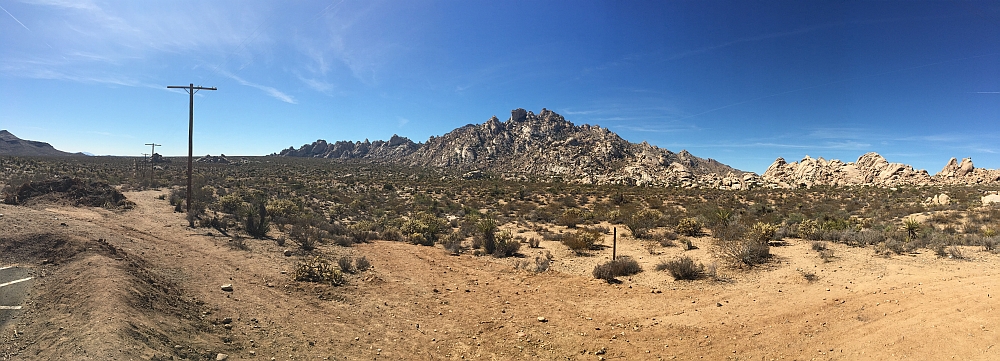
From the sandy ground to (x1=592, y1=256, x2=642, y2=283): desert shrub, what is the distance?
304 millimetres

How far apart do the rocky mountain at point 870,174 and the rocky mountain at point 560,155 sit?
760 cm

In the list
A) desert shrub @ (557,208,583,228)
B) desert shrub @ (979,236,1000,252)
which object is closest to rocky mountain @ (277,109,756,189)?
desert shrub @ (557,208,583,228)

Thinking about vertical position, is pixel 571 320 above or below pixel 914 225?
below

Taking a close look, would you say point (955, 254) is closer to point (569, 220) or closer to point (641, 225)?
point (641, 225)

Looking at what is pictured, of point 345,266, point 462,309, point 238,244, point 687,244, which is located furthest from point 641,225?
point 238,244

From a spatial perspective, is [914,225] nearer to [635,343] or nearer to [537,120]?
[635,343]

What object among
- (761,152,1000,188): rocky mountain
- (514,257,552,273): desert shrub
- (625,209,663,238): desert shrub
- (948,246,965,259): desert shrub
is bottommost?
(514,257,552,273): desert shrub

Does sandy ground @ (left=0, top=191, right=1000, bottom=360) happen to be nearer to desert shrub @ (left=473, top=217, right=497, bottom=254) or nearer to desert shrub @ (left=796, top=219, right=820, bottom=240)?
desert shrub @ (left=473, top=217, right=497, bottom=254)

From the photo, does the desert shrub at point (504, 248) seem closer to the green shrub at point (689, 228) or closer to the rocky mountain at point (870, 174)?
the green shrub at point (689, 228)

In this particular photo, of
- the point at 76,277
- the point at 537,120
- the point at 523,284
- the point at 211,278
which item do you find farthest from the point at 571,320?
the point at 537,120

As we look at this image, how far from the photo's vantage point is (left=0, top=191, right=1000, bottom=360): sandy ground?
210 inches

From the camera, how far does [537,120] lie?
112 m

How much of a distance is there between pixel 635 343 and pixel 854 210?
28832mm

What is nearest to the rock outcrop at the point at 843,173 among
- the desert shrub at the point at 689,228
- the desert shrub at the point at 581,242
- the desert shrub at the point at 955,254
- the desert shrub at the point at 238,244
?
the desert shrub at the point at 689,228
